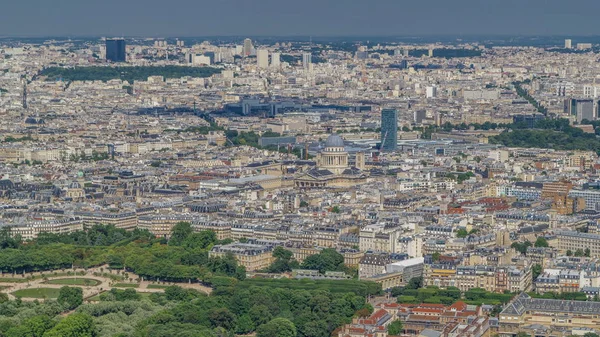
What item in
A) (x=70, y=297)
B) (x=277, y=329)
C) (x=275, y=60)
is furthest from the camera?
(x=275, y=60)

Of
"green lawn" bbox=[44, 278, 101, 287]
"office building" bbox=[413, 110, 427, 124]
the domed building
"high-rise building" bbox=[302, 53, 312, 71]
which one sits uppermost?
"high-rise building" bbox=[302, 53, 312, 71]

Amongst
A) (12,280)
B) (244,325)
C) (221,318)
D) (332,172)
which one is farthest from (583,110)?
(221,318)

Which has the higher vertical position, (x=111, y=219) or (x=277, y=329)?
(x=111, y=219)

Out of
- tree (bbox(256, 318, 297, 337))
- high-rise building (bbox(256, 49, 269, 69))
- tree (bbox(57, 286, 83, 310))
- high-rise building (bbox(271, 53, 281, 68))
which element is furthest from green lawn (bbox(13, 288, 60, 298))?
high-rise building (bbox(271, 53, 281, 68))

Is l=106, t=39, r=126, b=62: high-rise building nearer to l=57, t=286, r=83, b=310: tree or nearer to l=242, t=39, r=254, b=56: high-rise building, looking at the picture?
l=242, t=39, r=254, b=56: high-rise building

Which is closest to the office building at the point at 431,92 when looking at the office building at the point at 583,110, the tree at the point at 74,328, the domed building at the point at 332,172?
the office building at the point at 583,110

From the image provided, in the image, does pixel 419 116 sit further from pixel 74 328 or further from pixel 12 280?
pixel 74 328

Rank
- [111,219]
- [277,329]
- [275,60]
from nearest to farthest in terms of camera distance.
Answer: [277,329] → [111,219] → [275,60]
